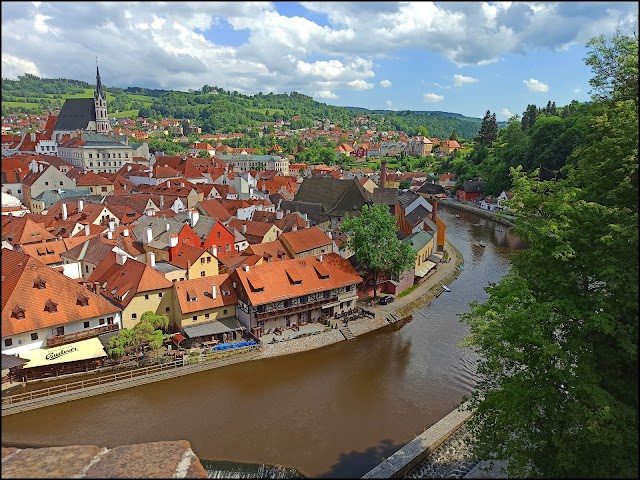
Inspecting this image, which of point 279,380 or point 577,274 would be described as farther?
point 279,380

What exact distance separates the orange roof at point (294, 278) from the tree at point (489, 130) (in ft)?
233

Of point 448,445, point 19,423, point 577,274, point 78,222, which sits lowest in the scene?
point 19,423

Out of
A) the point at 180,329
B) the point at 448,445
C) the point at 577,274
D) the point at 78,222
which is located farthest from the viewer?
the point at 78,222

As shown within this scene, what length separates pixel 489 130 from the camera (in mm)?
89500

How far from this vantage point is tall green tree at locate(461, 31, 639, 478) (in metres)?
9.69

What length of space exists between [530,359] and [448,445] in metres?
5.88

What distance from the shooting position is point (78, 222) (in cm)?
3238

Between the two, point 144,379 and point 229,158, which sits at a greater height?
point 229,158

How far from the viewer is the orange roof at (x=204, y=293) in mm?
22312

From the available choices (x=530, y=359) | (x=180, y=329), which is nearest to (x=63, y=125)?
(x=180, y=329)

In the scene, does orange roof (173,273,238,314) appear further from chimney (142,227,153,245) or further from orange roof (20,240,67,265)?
orange roof (20,240,67,265)

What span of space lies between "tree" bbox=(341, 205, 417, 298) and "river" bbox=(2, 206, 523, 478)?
492cm

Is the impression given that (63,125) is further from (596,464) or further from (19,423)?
(596,464)

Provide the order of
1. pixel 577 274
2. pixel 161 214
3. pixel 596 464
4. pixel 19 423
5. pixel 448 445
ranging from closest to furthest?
→ pixel 596 464, pixel 577 274, pixel 448 445, pixel 19 423, pixel 161 214
